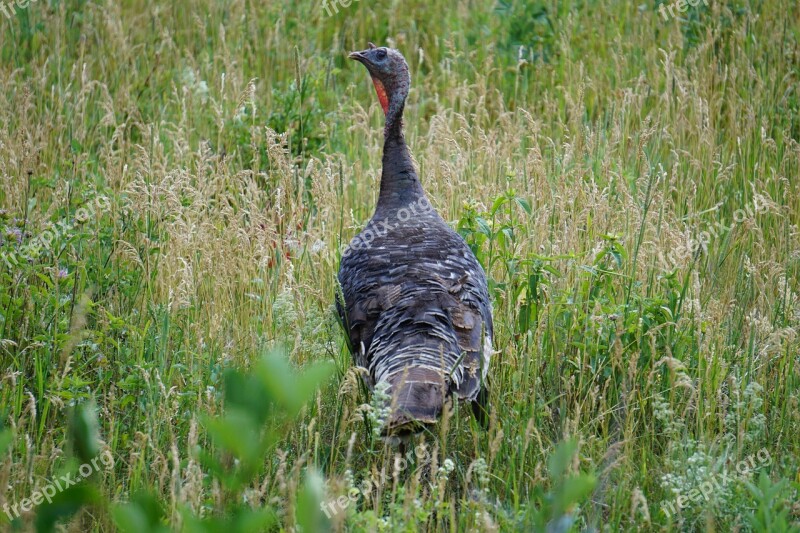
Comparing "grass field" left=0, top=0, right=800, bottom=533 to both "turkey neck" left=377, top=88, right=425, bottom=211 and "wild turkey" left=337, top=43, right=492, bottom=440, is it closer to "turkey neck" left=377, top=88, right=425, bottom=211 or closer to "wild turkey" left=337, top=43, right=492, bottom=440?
"wild turkey" left=337, top=43, right=492, bottom=440

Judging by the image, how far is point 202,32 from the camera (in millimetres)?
8320

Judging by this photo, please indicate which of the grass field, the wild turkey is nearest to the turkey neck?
the wild turkey

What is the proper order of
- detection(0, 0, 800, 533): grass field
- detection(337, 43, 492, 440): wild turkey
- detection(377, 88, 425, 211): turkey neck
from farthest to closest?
detection(377, 88, 425, 211): turkey neck, detection(337, 43, 492, 440): wild turkey, detection(0, 0, 800, 533): grass field

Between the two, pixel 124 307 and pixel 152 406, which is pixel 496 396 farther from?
pixel 124 307

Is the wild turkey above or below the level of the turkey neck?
below

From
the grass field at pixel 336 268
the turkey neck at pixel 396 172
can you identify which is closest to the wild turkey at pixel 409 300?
the turkey neck at pixel 396 172

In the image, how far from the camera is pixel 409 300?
4.14 m

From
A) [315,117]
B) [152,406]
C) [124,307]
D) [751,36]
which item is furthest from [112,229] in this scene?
[751,36]

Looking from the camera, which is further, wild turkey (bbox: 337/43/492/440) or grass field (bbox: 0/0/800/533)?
wild turkey (bbox: 337/43/492/440)

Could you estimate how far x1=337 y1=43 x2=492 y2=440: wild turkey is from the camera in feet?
11.6

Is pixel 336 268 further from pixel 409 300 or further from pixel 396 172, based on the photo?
pixel 409 300

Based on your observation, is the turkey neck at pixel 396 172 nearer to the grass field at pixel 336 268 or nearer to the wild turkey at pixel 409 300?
the wild turkey at pixel 409 300

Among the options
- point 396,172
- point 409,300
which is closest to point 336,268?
point 396,172

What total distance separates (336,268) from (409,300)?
60.0 inches
